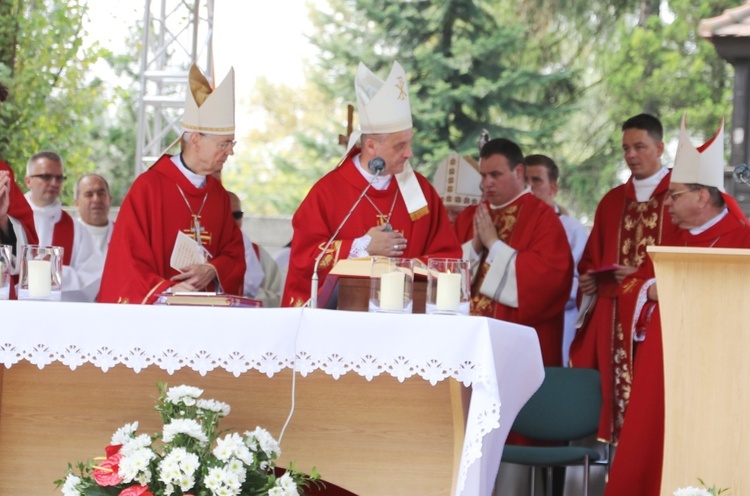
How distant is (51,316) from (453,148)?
662 inches

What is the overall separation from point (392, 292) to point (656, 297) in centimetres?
205

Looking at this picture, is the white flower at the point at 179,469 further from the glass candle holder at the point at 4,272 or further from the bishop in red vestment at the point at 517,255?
the bishop in red vestment at the point at 517,255

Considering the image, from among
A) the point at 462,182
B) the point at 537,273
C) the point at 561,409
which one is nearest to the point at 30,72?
the point at 462,182

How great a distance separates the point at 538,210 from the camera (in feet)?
21.3

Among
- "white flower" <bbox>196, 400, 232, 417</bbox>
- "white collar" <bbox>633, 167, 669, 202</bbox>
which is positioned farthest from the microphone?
"white collar" <bbox>633, 167, 669, 202</bbox>

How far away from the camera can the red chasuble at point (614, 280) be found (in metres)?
6.04

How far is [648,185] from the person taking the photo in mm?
6445

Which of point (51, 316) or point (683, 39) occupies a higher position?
point (683, 39)

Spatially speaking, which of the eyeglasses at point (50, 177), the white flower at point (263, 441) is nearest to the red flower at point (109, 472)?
the white flower at point (263, 441)

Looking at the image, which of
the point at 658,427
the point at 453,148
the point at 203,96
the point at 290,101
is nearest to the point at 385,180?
the point at 203,96

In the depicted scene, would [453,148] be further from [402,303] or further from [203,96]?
[402,303]

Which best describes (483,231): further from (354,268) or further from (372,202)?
(354,268)

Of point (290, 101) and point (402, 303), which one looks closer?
point (402, 303)

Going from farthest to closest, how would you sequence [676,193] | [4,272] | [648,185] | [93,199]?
[93,199] < [648,185] < [676,193] < [4,272]
